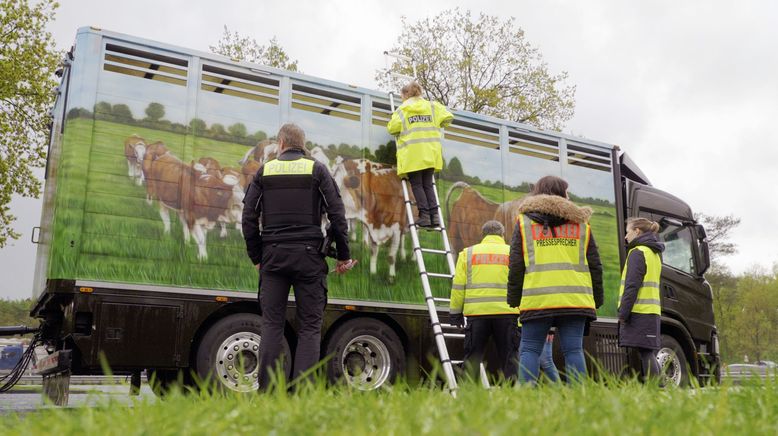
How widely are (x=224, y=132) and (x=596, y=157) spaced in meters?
4.94

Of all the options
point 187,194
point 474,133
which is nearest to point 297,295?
point 187,194

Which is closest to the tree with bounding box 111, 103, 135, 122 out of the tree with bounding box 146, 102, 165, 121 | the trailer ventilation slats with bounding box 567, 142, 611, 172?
the tree with bounding box 146, 102, 165, 121

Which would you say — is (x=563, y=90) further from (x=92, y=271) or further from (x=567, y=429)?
(x=567, y=429)

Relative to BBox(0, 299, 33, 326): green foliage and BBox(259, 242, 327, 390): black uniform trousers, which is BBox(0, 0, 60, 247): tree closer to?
BBox(259, 242, 327, 390): black uniform trousers

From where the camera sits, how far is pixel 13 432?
2.44 metres

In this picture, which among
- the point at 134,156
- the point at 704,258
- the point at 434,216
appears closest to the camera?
the point at 134,156

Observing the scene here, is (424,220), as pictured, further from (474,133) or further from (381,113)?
(474,133)

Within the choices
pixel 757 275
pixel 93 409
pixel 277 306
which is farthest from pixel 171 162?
pixel 757 275

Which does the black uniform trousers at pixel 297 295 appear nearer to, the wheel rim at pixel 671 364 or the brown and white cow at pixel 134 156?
the brown and white cow at pixel 134 156

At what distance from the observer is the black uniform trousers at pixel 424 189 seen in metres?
7.78

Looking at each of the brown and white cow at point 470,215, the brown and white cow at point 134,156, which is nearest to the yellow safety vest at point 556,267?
the brown and white cow at point 470,215

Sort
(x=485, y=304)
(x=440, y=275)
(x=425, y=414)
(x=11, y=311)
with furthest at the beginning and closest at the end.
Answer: (x=11, y=311) < (x=440, y=275) < (x=485, y=304) < (x=425, y=414)

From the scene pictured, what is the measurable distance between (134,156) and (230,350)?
182 centimetres

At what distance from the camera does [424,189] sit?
7.92 m
